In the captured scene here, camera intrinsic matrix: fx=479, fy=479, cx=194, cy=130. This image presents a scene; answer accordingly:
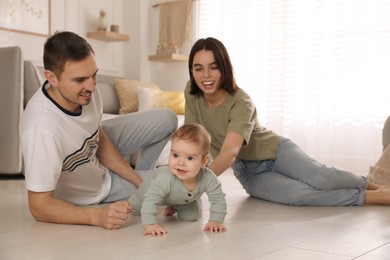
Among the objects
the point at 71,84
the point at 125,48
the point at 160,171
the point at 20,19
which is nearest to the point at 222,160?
the point at 160,171

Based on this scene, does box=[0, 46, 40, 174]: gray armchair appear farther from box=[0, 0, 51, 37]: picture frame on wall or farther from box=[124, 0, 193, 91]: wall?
box=[124, 0, 193, 91]: wall

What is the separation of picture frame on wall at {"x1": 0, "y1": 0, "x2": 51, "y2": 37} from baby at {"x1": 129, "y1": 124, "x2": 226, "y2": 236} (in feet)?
11.6

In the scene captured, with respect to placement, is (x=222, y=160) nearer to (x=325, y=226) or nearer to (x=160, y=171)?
(x=160, y=171)

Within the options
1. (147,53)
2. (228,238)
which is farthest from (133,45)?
(228,238)

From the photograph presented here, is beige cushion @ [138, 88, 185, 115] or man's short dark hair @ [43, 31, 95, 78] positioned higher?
man's short dark hair @ [43, 31, 95, 78]

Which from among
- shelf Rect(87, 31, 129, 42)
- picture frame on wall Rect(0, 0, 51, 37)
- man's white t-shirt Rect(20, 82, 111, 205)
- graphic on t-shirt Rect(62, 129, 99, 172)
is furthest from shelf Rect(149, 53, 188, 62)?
graphic on t-shirt Rect(62, 129, 99, 172)

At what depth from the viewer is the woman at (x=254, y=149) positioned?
215 cm

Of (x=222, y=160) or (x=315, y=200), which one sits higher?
(x=222, y=160)

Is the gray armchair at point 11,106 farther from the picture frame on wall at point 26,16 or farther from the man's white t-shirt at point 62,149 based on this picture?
the picture frame on wall at point 26,16

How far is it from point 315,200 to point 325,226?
0.49 metres

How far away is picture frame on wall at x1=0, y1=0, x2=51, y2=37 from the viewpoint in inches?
182

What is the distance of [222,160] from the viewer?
77.4 inches

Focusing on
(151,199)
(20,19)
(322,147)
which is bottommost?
(322,147)

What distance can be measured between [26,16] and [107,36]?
2.92 ft
